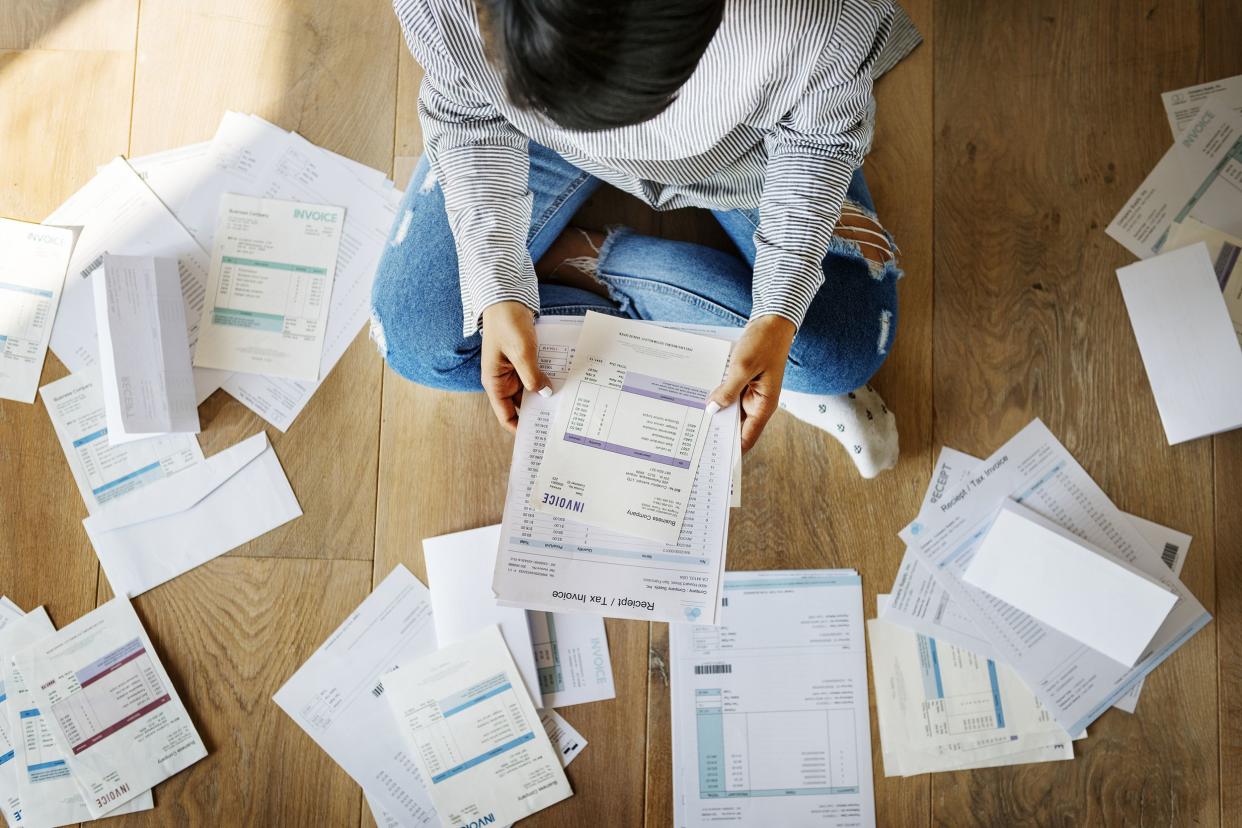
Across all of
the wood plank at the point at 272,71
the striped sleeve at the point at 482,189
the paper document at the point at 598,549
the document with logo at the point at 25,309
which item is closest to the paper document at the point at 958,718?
the paper document at the point at 598,549

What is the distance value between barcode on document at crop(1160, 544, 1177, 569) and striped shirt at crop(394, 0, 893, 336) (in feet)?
2.18

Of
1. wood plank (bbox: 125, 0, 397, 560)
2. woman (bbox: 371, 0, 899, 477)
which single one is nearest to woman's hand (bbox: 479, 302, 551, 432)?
woman (bbox: 371, 0, 899, 477)

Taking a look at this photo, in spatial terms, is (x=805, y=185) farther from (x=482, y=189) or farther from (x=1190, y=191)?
(x=1190, y=191)

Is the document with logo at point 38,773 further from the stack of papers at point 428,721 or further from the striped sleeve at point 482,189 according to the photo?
the striped sleeve at point 482,189

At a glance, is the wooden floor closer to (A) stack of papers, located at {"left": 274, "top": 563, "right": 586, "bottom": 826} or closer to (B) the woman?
(A) stack of papers, located at {"left": 274, "top": 563, "right": 586, "bottom": 826}

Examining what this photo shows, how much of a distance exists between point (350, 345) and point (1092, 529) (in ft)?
3.35

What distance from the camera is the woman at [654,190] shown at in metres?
0.55

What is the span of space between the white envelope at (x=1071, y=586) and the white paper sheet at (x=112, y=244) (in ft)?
3.50

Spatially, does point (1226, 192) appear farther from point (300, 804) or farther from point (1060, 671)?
point (300, 804)

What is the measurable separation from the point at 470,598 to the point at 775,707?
1.38 feet

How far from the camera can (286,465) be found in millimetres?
1175

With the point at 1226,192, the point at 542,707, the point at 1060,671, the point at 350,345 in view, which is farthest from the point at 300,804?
the point at 1226,192

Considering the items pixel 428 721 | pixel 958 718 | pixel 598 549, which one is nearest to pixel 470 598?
pixel 428 721

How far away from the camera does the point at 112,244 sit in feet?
3.95
